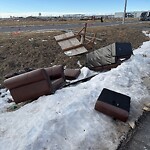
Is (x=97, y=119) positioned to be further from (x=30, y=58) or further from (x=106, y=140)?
(x=30, y=58)

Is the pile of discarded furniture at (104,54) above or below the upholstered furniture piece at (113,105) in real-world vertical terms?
below

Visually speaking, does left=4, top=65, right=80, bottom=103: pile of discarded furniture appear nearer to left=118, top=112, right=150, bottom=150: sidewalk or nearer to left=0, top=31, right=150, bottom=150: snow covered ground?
left=0, top=31, right=150, bottom=150: snow covered ground

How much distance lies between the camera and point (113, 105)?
6.87 metres

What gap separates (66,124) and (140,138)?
1781mm

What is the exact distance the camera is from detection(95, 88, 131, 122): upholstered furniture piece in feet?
22.0

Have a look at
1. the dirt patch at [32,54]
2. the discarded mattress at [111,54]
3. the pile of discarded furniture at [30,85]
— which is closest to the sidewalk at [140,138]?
the pile of discarded furniture at [30,85]

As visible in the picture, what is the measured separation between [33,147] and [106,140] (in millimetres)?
1648

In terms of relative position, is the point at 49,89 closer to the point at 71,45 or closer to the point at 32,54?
the point at 32,54

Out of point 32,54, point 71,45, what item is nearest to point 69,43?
point 71,45

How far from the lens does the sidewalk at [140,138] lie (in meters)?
5.79

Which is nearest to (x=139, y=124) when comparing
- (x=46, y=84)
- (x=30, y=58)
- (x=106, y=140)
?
(x=106, y=140)

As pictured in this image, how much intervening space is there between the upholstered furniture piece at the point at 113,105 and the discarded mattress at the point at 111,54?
20.6 ft

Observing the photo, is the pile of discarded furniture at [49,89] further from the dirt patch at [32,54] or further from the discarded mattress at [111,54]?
the dirt patch at [32,54]

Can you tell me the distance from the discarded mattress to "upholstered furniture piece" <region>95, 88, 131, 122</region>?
6272 millimetres
